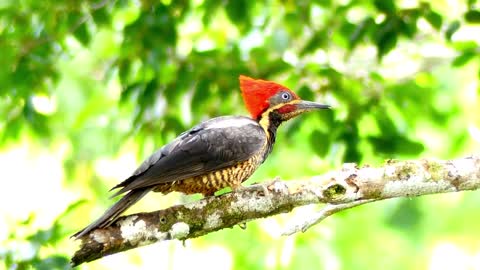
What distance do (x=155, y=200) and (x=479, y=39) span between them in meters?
4.04

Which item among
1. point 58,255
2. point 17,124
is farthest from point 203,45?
point 58,255

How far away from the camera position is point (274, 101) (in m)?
5.30

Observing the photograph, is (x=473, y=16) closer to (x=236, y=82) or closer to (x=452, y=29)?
(x=452, y=29)

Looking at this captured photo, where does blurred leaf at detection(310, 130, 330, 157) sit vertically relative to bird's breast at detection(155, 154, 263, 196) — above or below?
above

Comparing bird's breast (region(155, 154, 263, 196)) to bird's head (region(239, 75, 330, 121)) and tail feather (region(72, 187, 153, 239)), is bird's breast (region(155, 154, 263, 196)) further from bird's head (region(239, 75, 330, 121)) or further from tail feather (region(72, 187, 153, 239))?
bird's head (region(239, 75, 330, 121))

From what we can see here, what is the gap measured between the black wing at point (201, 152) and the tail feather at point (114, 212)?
0.04 metres

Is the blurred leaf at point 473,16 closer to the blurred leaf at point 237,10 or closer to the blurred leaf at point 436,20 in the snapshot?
the blurred leaf at point 436,20

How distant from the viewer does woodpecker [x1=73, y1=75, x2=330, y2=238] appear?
13.9 ft

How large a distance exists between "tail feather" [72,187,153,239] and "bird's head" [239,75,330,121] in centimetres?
129

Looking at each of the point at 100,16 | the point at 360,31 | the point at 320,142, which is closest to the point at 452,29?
the point at 360,31

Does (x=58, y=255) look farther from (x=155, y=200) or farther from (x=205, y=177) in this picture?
(x=155, y=200)

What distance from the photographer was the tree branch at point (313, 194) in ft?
13.4

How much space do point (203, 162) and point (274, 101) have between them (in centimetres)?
97

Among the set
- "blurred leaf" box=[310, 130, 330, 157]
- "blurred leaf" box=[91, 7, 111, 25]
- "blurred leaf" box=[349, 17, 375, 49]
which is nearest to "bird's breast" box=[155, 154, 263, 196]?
"blurred leaf" box=[310, 130, 330, 157]
